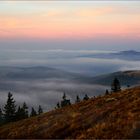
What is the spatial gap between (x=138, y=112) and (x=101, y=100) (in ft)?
41.3

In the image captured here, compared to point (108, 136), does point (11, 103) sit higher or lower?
higher

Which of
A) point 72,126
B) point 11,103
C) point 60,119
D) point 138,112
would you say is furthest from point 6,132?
point 11,103

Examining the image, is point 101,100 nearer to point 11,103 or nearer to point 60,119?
point 60,119

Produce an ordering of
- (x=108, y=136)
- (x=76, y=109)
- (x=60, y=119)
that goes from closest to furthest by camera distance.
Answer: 1. (x=108, y=136)
2. (x=60, y=119)
3. (x=76, y=109)

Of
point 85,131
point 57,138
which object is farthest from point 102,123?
point 57,138

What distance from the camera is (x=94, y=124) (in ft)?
102

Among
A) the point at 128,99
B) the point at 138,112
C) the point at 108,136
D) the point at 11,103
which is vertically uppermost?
the point at 11,103

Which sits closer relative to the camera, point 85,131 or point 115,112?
point 85,131

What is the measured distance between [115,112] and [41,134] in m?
6.73

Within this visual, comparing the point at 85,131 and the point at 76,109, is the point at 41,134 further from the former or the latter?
the point at 76,109

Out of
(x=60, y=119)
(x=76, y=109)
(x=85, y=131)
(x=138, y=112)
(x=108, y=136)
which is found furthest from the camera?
(x=76, y=109)

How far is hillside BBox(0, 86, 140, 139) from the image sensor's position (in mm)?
27562

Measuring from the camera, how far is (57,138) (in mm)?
30094

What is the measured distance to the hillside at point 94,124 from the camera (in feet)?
90.4
